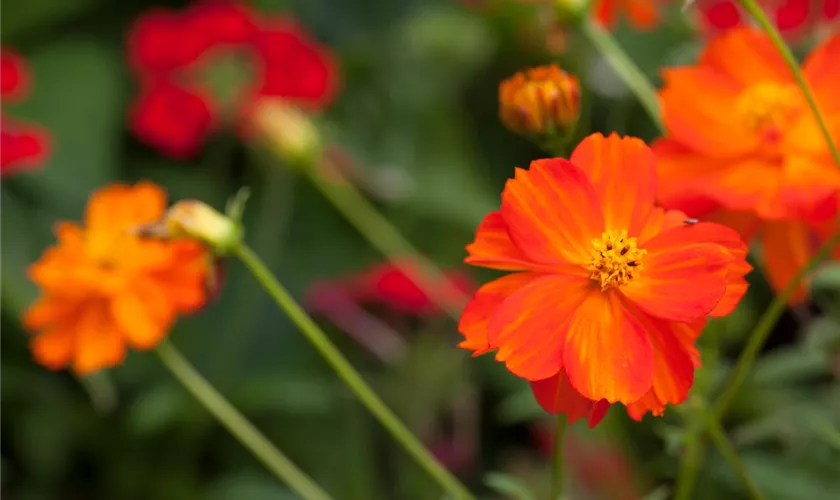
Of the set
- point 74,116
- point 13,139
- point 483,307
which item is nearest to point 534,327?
point 483,307

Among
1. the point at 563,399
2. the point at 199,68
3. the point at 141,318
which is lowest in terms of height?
the point at 199,68

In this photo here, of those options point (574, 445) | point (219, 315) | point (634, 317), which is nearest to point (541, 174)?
point (634, 317)

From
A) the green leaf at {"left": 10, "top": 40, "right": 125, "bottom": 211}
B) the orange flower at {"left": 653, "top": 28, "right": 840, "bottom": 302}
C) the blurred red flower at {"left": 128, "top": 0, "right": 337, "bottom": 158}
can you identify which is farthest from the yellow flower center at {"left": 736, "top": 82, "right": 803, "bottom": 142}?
the green leaf at {"left": 10, "top": 40, "right": 125, "bottom": 211}

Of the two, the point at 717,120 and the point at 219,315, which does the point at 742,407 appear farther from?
the point at 219,315

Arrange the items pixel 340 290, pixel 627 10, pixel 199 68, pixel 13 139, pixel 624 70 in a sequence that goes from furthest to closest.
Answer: pixel 199 68 → pixel 340 290 → pixel 13 139 → pixel 627 10 → pixel 624 70

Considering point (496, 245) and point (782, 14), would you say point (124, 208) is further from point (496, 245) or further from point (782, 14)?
point (782, 14)

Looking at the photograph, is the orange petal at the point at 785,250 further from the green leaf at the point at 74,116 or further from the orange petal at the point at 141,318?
the green leaf at the point at 74,116

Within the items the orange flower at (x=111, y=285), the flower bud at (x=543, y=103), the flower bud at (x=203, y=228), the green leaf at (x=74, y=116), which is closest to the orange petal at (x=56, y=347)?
the orange flower at (x=111, y=285)
